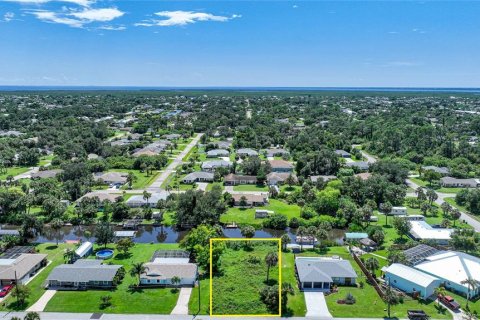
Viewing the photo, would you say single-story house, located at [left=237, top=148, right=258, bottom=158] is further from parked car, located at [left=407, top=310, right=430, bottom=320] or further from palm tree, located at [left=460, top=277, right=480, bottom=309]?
parked car, located at [left=407, top=310, right=430, bottom=320]

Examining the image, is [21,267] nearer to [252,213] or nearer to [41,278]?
[41,278]

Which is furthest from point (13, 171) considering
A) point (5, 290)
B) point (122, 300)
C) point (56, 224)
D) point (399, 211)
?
→ point (399, 211)

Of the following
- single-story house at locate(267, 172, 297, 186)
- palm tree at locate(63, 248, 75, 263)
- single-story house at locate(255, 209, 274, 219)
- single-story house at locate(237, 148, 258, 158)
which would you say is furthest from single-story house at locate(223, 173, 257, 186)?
palm tree at locate(63, 248, 75, 263)

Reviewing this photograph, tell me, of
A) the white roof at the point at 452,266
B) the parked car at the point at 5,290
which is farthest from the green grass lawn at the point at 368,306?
the parked car at the point at 5,290

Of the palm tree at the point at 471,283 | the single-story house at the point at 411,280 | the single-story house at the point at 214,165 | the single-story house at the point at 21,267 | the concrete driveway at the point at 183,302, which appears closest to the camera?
the concrete driveway at the point at 183,302

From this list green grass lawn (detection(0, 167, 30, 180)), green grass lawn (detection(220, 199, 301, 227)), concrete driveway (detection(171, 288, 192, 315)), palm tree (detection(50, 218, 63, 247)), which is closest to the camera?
concrete driveway (detection(171, 288, 192, 315))

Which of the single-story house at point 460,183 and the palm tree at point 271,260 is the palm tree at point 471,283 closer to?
the palm tree at point 271,260
